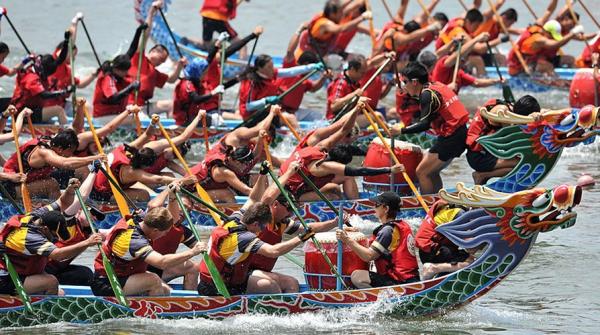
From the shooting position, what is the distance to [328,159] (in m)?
13.5

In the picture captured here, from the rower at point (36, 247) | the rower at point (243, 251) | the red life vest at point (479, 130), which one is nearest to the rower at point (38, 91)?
the red life vest at point (479, 130)

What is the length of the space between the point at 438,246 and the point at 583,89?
7660 mm

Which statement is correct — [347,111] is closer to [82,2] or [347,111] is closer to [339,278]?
[339,278]

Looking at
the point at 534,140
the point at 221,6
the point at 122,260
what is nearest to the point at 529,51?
Result: the point at 221,6

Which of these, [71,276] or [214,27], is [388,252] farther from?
[214,27]

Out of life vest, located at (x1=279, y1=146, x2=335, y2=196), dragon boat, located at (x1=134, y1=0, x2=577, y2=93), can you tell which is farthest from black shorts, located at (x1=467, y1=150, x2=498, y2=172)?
dragon boat, located at (x1=134, y1=0, x2=577, y2=93)

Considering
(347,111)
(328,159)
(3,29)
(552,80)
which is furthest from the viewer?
(3,29)

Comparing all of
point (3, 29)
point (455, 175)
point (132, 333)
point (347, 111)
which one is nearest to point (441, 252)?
point (132, 333)

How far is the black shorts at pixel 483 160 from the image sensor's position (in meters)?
13.9

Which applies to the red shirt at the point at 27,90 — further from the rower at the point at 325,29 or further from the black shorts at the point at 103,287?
the black shorts at the point at 103,287

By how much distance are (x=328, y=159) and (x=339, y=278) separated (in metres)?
2.84

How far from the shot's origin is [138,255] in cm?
1045

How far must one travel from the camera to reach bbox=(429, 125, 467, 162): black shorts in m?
13.7

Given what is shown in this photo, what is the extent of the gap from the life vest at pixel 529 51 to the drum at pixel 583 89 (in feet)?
8.15
